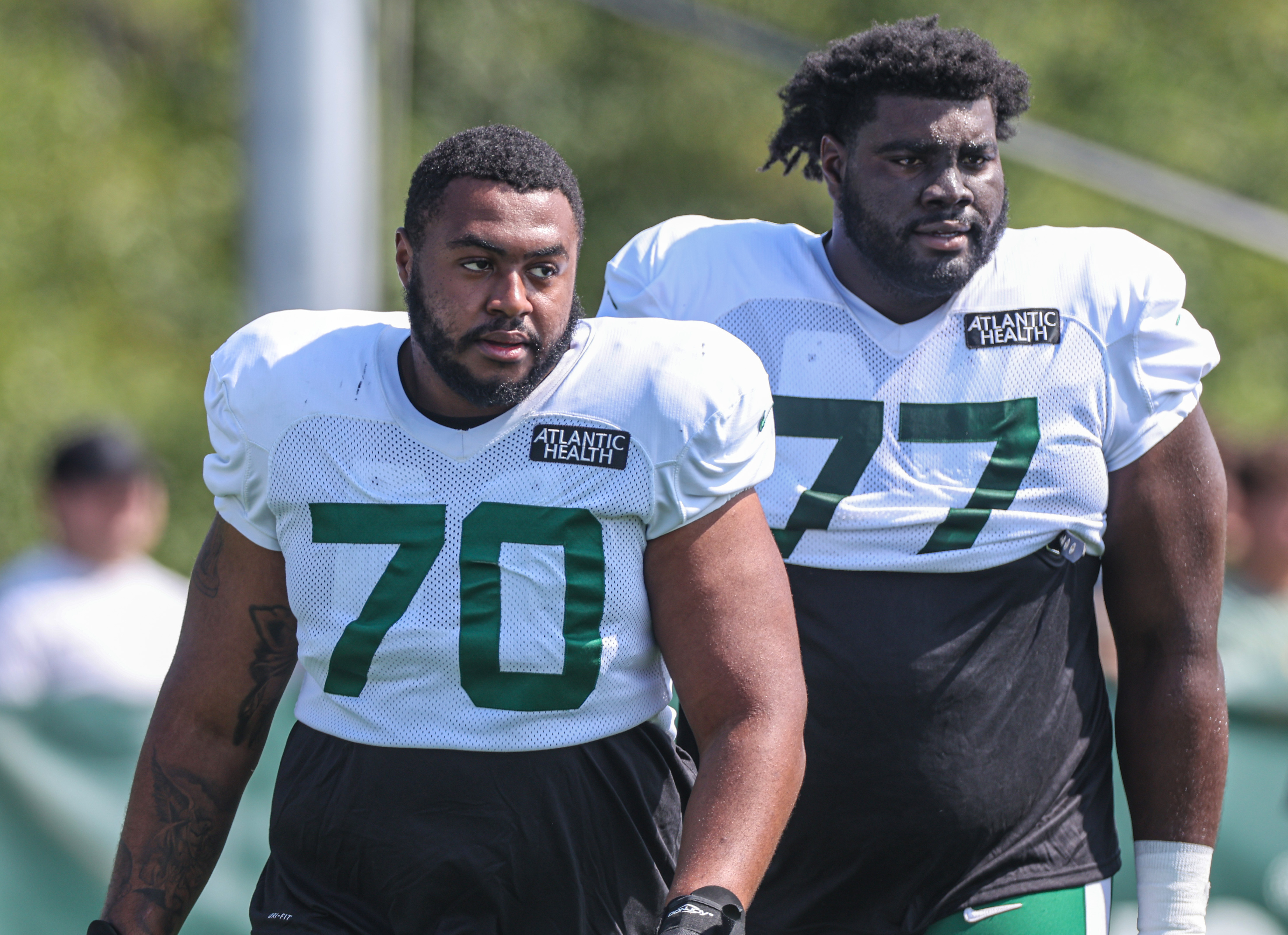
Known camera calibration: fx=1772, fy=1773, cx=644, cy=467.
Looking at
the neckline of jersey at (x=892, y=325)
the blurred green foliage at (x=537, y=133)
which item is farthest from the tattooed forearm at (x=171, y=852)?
the blurred green foliage at (x=537, y=133)

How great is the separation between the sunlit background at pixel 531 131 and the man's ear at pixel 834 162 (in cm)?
806

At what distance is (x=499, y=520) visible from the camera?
8.52 ft

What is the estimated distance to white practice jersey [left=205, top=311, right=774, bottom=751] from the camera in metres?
2.58

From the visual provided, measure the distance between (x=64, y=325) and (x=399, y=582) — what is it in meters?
9.69

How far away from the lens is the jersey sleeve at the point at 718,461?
2586mm

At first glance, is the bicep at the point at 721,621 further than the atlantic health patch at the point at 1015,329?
No

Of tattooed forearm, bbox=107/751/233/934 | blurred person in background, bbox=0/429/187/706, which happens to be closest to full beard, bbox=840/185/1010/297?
tattooed forearm, bbox=107/751/233/934

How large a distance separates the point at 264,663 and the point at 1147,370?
5.10 feet

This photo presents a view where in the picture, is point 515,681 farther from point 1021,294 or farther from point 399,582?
point 1021,294

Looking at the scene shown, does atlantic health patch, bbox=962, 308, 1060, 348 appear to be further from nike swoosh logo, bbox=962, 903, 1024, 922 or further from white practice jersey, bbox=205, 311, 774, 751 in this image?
nike swoosh logo, bbox=962, 903, 1024, 922

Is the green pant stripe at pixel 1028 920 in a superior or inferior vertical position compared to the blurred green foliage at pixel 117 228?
inferior

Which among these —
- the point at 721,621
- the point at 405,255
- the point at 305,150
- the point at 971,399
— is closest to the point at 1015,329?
the point at 971,399

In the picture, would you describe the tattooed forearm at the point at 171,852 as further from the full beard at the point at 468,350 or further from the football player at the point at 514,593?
the full beard at the point at 468,350

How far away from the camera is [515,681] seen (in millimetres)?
2578
